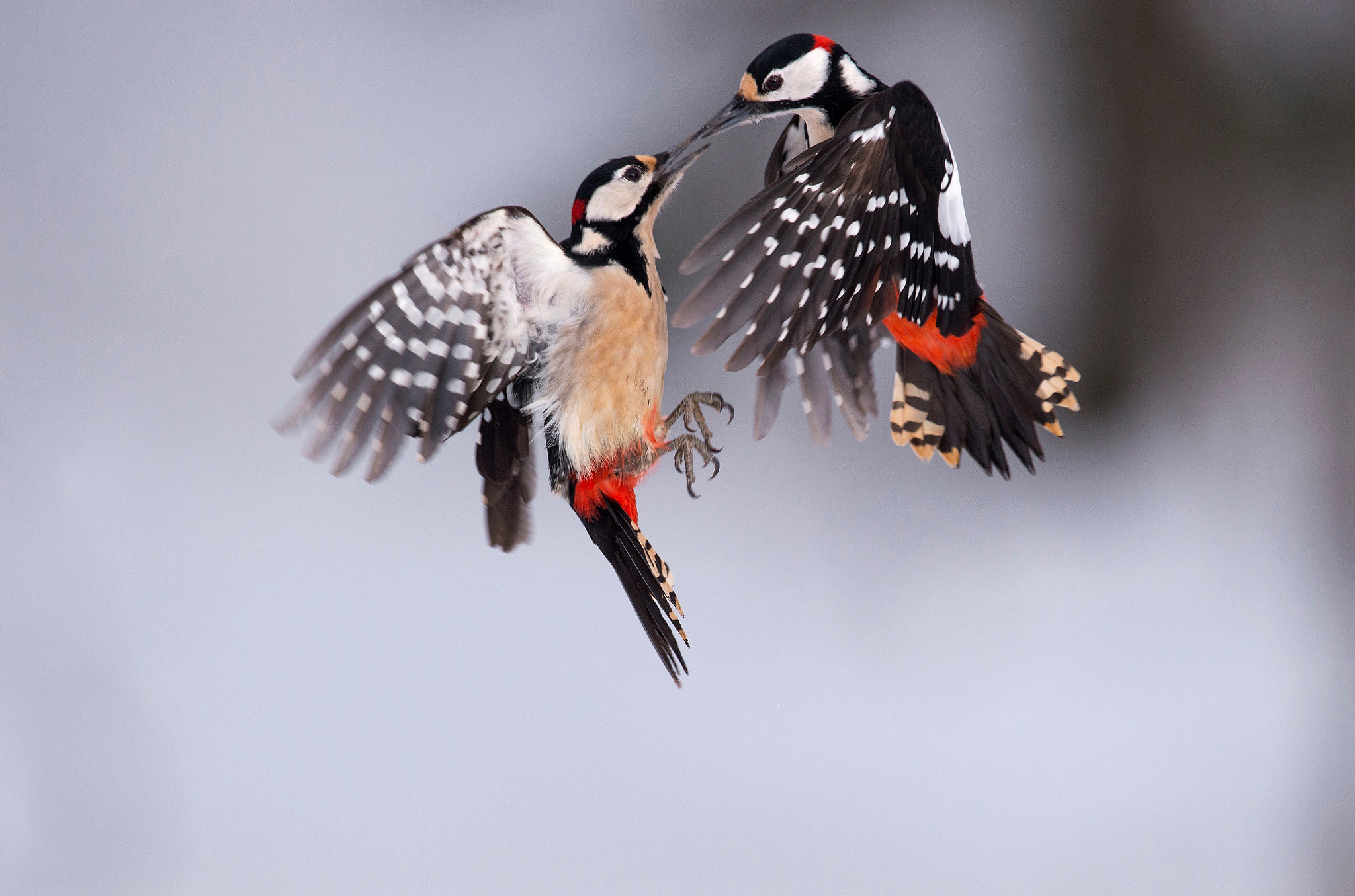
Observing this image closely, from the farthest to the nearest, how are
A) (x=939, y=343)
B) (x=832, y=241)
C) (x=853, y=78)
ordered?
(x=939, y=343), (x=853, y=78), (x=832, y=241)

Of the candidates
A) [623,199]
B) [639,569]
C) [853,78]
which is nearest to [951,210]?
[853,78]

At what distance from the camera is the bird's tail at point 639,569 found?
2.38 ft

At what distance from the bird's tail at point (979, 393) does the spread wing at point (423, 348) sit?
32 centimetres

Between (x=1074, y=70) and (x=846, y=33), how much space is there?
36cm

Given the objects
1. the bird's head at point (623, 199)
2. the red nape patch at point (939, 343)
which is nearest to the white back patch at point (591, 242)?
the bird's head at point (623, 199)

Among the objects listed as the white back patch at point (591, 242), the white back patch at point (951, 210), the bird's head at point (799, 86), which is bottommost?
the white back patch at point (951, 210)

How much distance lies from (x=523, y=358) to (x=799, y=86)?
284 mm

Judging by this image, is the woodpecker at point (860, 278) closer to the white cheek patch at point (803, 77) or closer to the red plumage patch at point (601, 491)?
the white cheek patch at point (803, 77)

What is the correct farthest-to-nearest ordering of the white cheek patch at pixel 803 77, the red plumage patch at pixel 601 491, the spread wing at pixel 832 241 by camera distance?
the red plumage patch at pixel 601 491 → the white cheek patch at pixel 803 77 → the spread wing at pixel 832 241

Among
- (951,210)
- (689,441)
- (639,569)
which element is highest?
(951,210)

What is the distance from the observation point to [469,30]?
1.33 metres

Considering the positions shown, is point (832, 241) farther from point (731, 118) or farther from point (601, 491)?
point (601, 491)

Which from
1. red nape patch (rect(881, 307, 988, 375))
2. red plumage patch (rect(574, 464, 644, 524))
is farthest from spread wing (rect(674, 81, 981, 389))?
red plumage patch (rect(574, 464, 644, 524))

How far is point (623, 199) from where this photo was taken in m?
0.73
